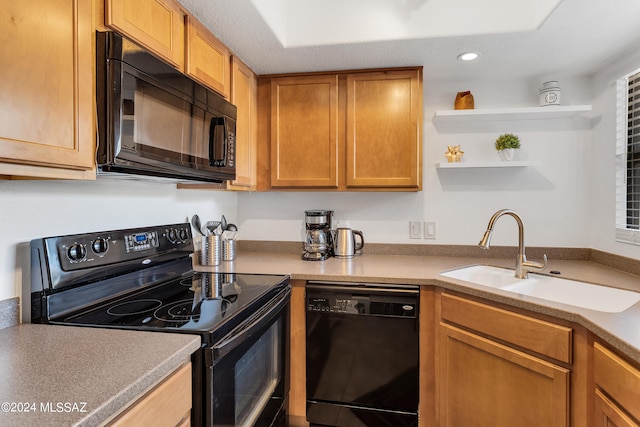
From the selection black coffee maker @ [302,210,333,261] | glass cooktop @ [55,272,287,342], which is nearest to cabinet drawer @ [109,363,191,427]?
glass cooktop @ [55,272,287,342]

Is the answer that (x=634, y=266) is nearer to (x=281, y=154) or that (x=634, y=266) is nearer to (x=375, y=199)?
(x=375, y=199)

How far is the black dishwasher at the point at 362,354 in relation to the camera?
1751 millimetres

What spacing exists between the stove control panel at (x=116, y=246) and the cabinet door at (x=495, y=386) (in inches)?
53.2

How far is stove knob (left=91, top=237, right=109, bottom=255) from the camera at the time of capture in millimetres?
1298

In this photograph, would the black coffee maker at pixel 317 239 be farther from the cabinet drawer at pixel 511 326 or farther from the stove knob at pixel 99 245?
the stove knob at pixel 99 245

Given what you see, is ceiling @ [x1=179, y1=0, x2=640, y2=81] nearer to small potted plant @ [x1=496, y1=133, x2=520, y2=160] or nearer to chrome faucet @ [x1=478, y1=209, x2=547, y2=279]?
small potted plant @ [x1=496, y1=133, x2=520, y2=160]

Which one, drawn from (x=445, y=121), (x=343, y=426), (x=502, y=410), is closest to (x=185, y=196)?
(x=343, y=426)

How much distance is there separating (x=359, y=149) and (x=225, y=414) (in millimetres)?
1543

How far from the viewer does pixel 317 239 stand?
2211 mm

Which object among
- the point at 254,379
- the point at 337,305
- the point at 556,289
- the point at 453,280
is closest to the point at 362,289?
the point at 337,305

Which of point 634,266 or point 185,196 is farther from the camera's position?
point 185,196

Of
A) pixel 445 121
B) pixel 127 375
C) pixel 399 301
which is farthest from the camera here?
pixel 445 121

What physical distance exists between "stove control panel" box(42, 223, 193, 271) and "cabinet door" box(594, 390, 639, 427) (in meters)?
1.71

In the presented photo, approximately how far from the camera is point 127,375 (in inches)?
30.5
